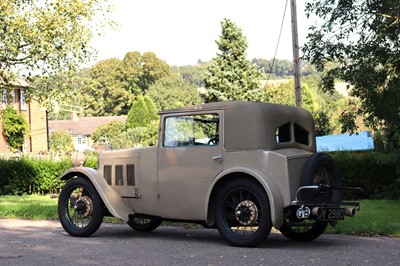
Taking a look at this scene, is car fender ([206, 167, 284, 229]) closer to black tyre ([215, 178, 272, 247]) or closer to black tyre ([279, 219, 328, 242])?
black tyre ([215, 178, 272, 247])

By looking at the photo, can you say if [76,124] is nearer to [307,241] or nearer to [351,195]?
[351,195]

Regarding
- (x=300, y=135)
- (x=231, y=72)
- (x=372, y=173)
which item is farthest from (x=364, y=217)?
(x=231, y=72)

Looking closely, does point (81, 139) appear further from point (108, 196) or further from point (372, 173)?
point (108, 196)

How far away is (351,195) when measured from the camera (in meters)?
21.9

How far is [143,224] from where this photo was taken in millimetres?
11930

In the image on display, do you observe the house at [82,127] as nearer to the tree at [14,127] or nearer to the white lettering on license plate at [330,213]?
the tree at [14,127]

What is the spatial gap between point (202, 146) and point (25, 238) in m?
3.18

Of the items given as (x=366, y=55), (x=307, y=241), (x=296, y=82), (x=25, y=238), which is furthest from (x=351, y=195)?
(x=25, y=238)

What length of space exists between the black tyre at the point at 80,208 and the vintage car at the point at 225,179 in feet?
0.05

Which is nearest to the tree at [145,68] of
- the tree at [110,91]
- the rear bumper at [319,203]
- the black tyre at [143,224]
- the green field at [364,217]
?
the tree at [110,91]

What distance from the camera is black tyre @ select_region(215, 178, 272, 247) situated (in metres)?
9.30

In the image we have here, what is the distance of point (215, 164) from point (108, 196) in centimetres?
200

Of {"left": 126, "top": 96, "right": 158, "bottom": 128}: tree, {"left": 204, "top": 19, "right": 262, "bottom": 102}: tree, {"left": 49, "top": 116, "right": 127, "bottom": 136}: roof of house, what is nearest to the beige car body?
{"left": 204, "top": 19, "right": 262, "bottom": 102}: tree

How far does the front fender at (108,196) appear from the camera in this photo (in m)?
10.8
